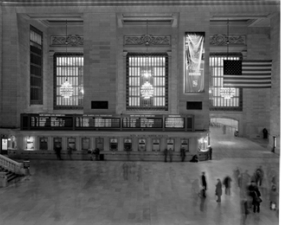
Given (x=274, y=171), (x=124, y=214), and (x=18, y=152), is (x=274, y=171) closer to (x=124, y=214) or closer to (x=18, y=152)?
(x=124, y=214)

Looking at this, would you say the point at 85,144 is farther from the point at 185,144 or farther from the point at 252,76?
the point at 252,76

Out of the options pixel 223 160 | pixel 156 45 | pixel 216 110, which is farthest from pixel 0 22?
pixel 216 110

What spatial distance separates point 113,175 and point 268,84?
1071 cm

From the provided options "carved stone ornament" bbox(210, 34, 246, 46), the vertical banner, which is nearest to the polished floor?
the vertical banner

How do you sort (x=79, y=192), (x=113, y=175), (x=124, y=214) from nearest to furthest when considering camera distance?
(x=124, y=214)
(x=79, y=192)
(x=113, y=175)

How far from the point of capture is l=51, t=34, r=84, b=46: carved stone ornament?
3170 centimetres

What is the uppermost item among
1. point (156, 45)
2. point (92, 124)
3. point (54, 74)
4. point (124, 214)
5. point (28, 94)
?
point (156, 45)

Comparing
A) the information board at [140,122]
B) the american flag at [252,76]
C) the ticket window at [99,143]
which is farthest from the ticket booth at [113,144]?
the american flag at [252,76]

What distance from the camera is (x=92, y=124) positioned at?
2308 centimetres

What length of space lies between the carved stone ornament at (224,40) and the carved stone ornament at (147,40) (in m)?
4.16

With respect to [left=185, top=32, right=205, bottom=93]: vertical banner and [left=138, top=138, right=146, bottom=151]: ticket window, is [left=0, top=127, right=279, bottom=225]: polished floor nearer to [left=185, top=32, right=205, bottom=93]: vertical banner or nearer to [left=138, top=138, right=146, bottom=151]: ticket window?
[left=138, top=138, right=146, bottom=151]: ticket window

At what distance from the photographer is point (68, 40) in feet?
104

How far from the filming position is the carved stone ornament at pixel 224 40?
31.4 metres

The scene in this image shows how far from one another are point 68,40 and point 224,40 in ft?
47.4
